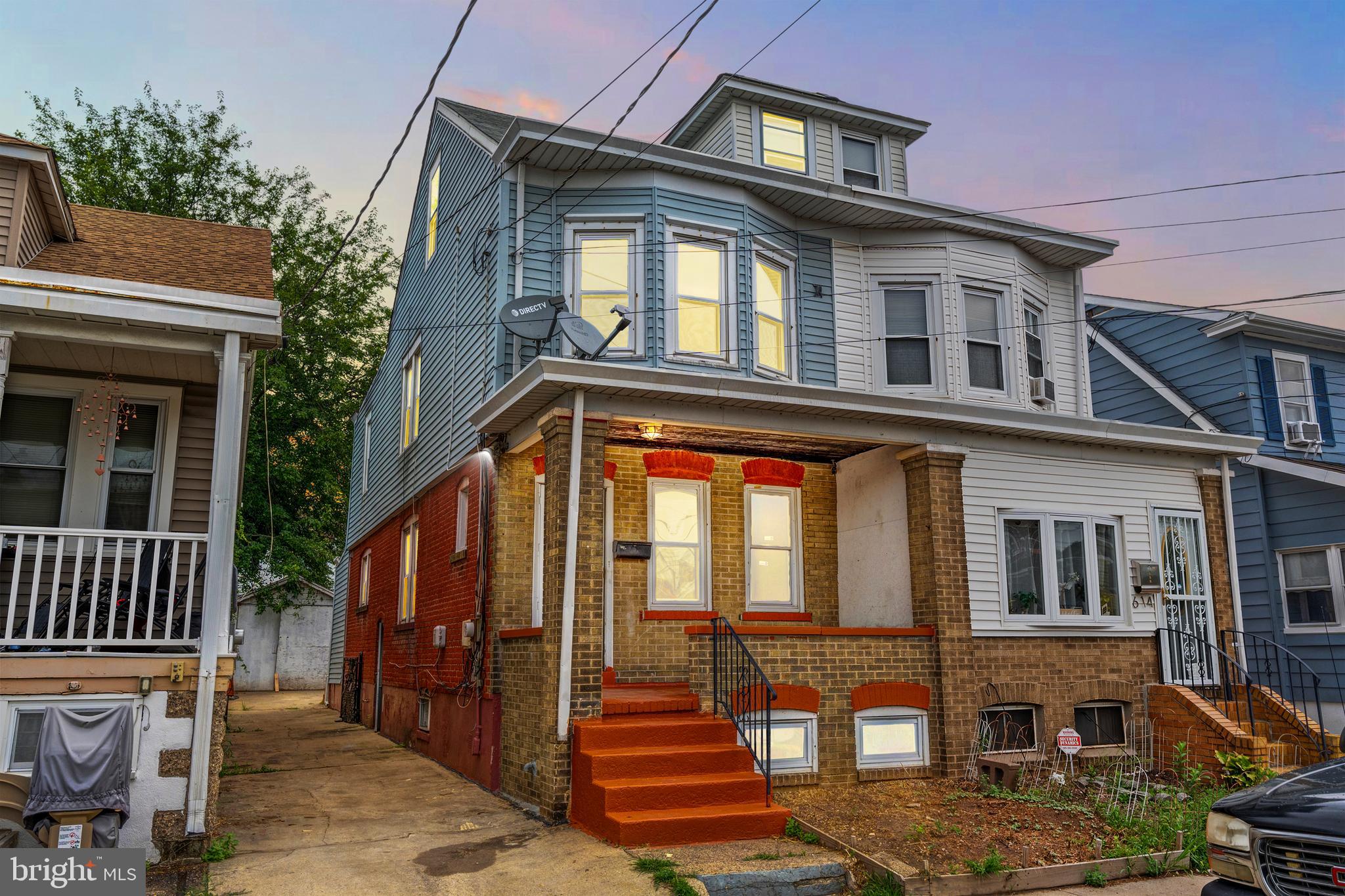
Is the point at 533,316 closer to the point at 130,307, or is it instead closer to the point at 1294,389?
the point at 130,307

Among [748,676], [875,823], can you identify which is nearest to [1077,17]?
[748,676]

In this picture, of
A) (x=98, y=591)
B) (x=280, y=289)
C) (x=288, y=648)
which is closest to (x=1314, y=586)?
(x=98, y=591)

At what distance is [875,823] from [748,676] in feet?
6.02

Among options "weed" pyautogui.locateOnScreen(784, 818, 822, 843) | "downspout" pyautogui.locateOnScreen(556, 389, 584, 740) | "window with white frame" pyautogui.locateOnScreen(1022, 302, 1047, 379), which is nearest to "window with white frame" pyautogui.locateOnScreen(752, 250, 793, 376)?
"downspout" pyautogui.locateOnScreen(556, 389, 584, 740)

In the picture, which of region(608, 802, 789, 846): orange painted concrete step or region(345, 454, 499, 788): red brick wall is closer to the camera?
region(608, 802, 789, 846): orange painted concrete step

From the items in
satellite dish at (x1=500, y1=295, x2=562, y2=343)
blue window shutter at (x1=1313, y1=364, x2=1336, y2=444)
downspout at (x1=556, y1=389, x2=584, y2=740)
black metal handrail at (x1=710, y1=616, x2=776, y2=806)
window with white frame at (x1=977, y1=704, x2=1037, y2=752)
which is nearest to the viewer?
downspout at (x1=556, y1=389, x2=584, y2=740)

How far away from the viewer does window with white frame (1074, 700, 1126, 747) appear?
1148 centimetres

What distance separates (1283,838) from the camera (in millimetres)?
4711

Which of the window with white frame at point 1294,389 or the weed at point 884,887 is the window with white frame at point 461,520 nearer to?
the weed at point 884,887

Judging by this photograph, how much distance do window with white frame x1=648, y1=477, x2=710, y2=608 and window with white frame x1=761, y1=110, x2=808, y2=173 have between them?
19.3 feet

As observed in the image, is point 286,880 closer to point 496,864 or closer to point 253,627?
point 496,864

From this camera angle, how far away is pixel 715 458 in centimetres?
1210

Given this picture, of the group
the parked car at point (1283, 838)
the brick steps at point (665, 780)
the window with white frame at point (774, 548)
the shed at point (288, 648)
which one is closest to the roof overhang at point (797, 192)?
the window with white frame at point (774, 548)

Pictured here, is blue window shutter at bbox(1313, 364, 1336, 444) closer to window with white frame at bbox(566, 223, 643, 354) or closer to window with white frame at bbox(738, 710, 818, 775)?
window with white frame at bbox(738, 710, 818, 775)
